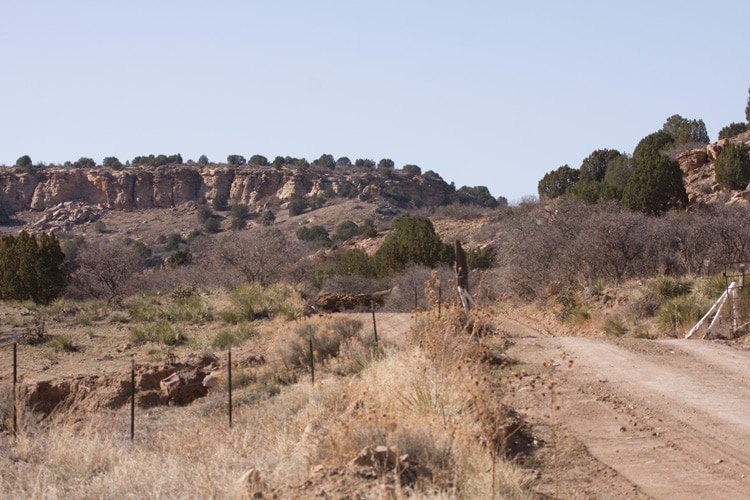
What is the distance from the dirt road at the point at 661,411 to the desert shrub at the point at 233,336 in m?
9.32

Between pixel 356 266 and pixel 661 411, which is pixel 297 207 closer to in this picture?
pixel 356 266

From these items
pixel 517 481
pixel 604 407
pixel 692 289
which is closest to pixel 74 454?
pixel 517 481

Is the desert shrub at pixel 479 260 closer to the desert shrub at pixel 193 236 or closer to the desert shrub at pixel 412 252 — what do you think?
the desert shrub at pixel 412 252

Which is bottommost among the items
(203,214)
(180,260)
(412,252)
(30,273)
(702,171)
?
(30,273)

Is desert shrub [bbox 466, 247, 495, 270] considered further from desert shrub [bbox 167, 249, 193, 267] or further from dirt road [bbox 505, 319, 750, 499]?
dirt road [bbox 505, 319, 750, 499]

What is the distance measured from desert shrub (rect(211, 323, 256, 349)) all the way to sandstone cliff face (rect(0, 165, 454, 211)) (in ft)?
235

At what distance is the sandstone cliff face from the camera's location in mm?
96688

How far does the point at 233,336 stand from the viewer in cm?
2262

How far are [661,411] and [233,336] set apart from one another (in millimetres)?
14643

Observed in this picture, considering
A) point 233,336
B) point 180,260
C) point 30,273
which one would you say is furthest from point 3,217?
point 233,336

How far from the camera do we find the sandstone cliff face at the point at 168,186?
9669 cm

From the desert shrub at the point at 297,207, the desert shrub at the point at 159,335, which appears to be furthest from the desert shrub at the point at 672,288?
the desert shrub at the point at 297,207

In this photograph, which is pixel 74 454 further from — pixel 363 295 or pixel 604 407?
pixel 363 295

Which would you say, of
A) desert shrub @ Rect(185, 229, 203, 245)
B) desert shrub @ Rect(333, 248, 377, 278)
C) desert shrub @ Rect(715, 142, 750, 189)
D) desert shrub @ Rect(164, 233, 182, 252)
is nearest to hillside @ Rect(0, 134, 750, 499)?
desert shrub @ Rect(715, 142, 750, 189)
